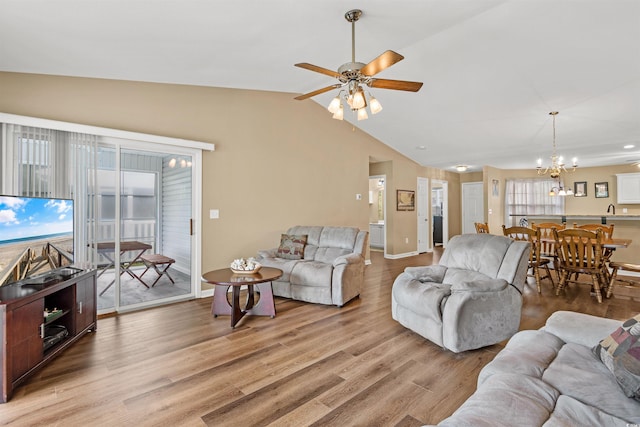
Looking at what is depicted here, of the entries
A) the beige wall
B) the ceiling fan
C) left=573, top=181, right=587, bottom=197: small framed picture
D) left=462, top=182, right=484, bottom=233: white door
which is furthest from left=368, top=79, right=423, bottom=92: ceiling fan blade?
left=573, top=181, right=587, bottom=197: small framed picture

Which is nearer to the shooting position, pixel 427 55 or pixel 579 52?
pixel 579 52

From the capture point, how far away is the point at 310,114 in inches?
223

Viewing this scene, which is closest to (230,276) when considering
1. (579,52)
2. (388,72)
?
(388,72)

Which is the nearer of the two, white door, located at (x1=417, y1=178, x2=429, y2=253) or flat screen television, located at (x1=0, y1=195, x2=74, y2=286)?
flat screen television, located at (x1=0, y1=195, x2=74, y2=286)

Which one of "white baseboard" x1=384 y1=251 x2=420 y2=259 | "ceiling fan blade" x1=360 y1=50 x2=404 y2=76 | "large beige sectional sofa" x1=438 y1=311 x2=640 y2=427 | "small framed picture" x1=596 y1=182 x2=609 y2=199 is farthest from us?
"small framed picture" x1=596 y1=182 x2=609 y2=199

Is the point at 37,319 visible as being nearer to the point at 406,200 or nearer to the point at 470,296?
the point at 470,296

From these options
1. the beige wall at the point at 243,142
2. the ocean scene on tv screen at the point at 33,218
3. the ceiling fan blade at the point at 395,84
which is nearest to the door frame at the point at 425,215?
the beige wall at the point at 243,142

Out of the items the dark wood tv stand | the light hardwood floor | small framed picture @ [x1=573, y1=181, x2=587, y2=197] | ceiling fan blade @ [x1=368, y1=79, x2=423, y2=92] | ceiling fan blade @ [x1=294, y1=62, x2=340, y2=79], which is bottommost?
the light hardwood floor

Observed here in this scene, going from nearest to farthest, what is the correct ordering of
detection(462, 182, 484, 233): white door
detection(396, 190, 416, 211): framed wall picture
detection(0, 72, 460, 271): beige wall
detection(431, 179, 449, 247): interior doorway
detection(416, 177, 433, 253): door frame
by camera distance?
detection(0, 72, 460, 271): beige wall, detection(396, 190, 416, 211): framed wall picture, detection(416, 177, 433, 253): door frame, detection(462, 182, 484, 233): white door, detection(431, 179, 449, 247): interior doorway

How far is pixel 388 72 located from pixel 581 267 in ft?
12.2

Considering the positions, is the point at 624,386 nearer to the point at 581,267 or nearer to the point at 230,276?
the point at 230,276

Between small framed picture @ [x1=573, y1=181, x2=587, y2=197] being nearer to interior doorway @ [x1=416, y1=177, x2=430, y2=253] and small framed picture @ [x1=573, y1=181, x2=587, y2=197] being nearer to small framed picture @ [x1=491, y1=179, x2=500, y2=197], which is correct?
small framed picture @ [x1=491, y1=179, x2=500, y2=197]

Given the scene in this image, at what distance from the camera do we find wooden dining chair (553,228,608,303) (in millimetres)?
3980

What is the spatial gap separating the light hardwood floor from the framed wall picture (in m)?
4.48
